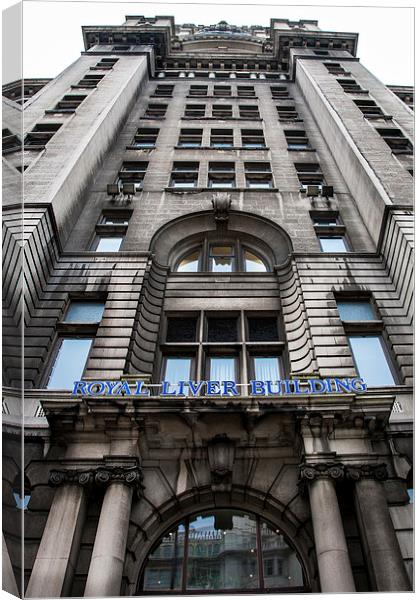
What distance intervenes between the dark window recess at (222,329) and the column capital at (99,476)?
6.43 metres

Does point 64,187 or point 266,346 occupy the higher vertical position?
point 64,187

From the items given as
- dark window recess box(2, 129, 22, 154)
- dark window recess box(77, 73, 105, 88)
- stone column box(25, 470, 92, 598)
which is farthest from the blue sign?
dark window recess box(77, 73, 105, 88)

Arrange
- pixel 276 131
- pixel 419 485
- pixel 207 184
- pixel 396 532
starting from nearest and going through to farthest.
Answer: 1. pixel 419 485
2. pixel 396 532
3. pixel 207 184
4. pixel 276 131

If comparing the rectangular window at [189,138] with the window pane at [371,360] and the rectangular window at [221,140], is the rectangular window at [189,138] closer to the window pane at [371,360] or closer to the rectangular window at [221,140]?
the rectangular window at [221,140]

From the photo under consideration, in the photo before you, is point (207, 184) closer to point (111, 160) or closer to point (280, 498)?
point (111, 160)

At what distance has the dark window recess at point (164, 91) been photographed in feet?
128

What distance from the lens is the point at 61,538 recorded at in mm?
10609

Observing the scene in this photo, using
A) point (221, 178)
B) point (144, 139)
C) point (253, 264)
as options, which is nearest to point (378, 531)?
point (253, 264)

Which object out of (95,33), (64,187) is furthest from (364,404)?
(95,33)

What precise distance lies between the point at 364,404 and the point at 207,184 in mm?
16182

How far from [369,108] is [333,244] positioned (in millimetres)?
14376

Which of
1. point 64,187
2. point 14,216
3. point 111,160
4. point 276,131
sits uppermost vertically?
point 276,131

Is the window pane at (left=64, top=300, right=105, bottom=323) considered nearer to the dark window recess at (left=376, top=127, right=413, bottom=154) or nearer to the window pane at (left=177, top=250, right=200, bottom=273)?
the window pane at (left=177, top=250, right=200, bottom=273)

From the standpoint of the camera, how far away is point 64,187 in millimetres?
19703
